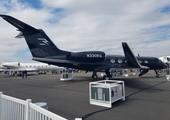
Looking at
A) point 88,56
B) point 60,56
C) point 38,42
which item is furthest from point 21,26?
point 88,56

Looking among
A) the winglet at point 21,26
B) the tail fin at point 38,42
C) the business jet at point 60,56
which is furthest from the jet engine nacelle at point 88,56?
the winglet at point 21,26

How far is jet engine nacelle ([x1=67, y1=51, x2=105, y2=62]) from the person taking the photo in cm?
1656

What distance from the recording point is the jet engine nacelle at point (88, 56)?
54.3ft

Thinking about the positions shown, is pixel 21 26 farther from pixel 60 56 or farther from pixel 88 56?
pixel 88 56

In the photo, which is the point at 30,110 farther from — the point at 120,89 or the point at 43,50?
the point at 43,50

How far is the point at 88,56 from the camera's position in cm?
1709

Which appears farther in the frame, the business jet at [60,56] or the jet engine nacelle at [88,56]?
the jet engine nacelle at [88,56]

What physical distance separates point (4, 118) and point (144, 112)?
5.23 m

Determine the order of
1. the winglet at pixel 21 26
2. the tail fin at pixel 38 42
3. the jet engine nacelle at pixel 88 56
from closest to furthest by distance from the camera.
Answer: the winglet at pixel 21 26 → the tail fin at pixel 38 42 → the jet engine nacelle at pixel 88 56

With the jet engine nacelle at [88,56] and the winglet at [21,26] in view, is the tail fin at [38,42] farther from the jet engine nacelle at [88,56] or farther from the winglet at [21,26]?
the jet engine nacelle at [88,56]

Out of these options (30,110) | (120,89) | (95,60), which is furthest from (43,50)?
(30,110)

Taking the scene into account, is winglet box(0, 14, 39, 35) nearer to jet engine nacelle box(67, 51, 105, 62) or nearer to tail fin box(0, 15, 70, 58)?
tail fin box(0, 15, 70, 58)

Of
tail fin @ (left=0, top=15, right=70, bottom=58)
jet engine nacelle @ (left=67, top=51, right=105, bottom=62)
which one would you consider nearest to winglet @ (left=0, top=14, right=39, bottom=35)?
tail fin @ (left=0, top=15, right=70, bottom=58)

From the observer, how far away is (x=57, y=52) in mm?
16781
